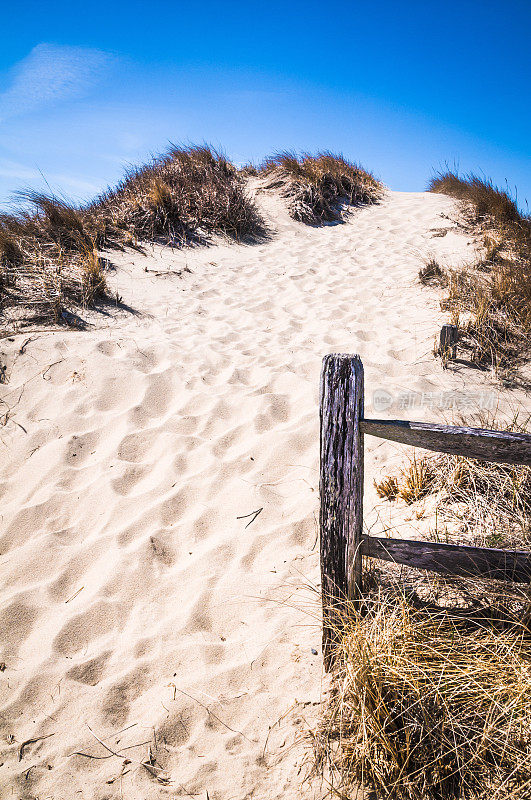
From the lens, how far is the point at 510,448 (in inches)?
58.5

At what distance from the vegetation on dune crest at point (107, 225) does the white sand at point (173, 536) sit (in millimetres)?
684

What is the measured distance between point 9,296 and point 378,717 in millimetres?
5494

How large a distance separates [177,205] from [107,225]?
4.47ft

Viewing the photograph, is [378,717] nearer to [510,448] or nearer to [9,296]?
[510,448]

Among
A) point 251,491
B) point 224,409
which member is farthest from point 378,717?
point 224,409

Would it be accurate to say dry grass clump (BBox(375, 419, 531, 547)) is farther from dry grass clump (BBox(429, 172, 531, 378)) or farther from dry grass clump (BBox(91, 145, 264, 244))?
dry grass clump (BBox(91, 145, 264, 244))

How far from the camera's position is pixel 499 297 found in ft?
16.2

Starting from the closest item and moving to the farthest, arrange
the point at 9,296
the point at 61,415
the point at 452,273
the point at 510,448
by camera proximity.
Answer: the point at 510,448 → the point at 61,415 → the point at 9,296 → the point at 452,273

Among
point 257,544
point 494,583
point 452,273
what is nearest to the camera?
point 494,583

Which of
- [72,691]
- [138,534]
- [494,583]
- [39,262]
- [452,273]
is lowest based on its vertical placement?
[72,691]

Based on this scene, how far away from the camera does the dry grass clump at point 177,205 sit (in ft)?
24.4

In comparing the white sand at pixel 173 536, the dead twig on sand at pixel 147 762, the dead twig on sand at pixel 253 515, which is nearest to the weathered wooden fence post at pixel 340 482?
the white sand at pixel 173 536

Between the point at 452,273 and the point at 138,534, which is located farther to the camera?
the point at 452,273

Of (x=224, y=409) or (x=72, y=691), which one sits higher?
(x=224, y=409)
